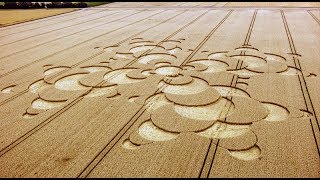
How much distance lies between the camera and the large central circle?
60.5 inches

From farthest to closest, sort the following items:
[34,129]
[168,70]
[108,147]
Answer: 1. [168,70]
2. [34,129]
3. [108,147]

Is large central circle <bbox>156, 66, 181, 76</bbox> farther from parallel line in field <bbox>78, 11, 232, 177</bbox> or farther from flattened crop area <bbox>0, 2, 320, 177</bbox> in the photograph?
parallel line in field <bbox>78, 11, 232, 177</bbox>

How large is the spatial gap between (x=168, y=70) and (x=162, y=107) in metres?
0.46

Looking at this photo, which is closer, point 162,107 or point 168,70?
point 162,107

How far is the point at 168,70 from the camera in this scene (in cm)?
159

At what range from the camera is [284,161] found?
831 millimetres

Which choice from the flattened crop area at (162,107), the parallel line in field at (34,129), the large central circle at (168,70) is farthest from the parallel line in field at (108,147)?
Result: the large central circle at (168,70)

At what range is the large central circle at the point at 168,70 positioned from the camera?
5.04ft

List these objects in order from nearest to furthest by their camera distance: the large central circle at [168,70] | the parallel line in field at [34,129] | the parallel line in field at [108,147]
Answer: the parallel line in field at [108,147] → the parallel line in field at [34,129] → the large central circle at [168,70]

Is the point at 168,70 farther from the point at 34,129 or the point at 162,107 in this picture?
the point at 34,129

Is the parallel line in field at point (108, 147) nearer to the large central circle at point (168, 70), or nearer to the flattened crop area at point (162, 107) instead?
the flattened crop area at point (162, 107)

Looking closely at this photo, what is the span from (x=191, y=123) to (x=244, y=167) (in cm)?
28

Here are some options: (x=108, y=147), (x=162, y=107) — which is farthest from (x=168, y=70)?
(x=108, y=147)

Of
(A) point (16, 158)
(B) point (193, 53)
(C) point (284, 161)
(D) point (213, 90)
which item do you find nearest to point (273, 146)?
(C) point (284, 161)
